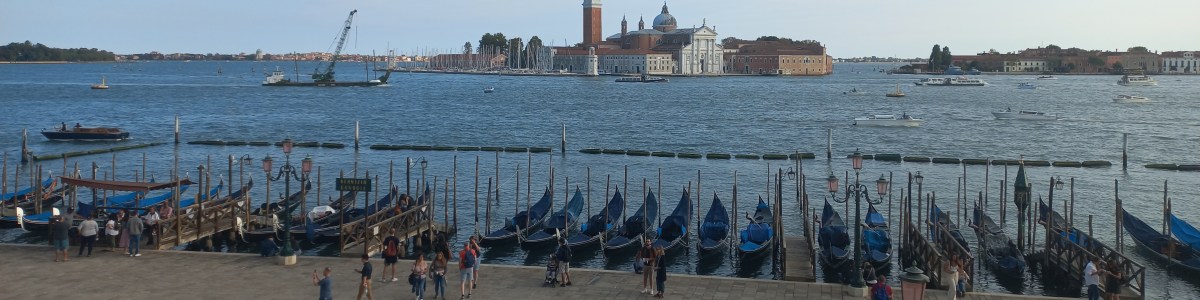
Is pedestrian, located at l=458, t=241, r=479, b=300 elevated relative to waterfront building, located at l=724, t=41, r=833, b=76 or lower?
lower

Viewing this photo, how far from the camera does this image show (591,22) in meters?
187

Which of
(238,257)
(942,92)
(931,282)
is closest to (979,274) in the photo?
(931,282)

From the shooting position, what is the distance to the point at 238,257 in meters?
16.8

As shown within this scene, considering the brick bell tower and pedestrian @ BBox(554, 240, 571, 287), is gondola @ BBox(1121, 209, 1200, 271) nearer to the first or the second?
pedestrian @ BBox(554, 240, 571, 287)

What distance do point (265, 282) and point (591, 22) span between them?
173365 mm

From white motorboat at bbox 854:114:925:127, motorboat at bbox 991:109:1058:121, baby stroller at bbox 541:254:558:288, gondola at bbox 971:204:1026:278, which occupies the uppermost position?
motorboat at bbox 991:109:1058:121

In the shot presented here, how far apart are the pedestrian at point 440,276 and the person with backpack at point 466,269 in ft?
0.76

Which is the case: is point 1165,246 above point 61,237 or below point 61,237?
below

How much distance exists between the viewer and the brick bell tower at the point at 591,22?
186 metres

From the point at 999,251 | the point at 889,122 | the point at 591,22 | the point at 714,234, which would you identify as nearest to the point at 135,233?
the point at 714,234

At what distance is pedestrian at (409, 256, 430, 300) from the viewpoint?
45.3 feet

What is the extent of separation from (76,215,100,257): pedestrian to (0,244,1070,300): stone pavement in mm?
201

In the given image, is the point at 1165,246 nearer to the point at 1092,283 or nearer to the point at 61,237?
the point at 1092,283

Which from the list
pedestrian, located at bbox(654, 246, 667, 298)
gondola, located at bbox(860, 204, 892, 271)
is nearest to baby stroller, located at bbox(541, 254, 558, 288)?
pedestrian, located at bbox(654, 246, 667, 298)
